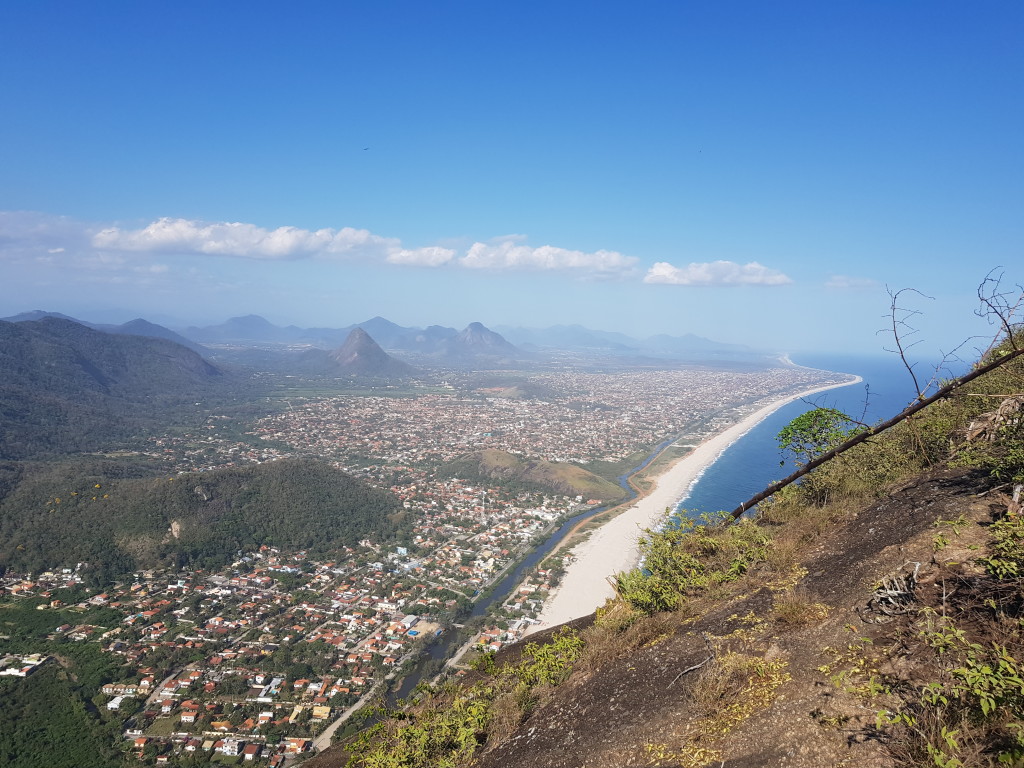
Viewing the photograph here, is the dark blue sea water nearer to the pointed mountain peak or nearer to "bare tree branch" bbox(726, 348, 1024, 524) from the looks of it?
"bare tree branch" bbox(726, 348, 1024, 524)

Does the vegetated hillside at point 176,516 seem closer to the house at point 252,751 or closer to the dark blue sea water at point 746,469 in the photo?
the house at point 252,751

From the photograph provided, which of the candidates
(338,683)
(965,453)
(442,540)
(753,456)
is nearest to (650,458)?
(753,456)

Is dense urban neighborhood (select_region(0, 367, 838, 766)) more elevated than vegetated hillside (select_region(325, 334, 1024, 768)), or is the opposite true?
vegetated hillside (select_region(325, 334, 1024, 768))

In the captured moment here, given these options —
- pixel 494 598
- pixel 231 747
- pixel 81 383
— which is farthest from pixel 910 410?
pixel 81 383

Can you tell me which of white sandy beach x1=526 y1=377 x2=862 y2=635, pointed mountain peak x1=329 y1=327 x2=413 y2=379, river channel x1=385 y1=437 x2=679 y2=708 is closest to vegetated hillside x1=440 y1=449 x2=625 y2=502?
river channel x1=385 y1=437 x2=679 y2=708

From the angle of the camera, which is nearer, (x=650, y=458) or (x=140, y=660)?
(x=140, y=660)

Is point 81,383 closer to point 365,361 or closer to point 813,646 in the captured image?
point 365,361

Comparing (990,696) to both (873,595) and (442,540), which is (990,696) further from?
(442,540)
